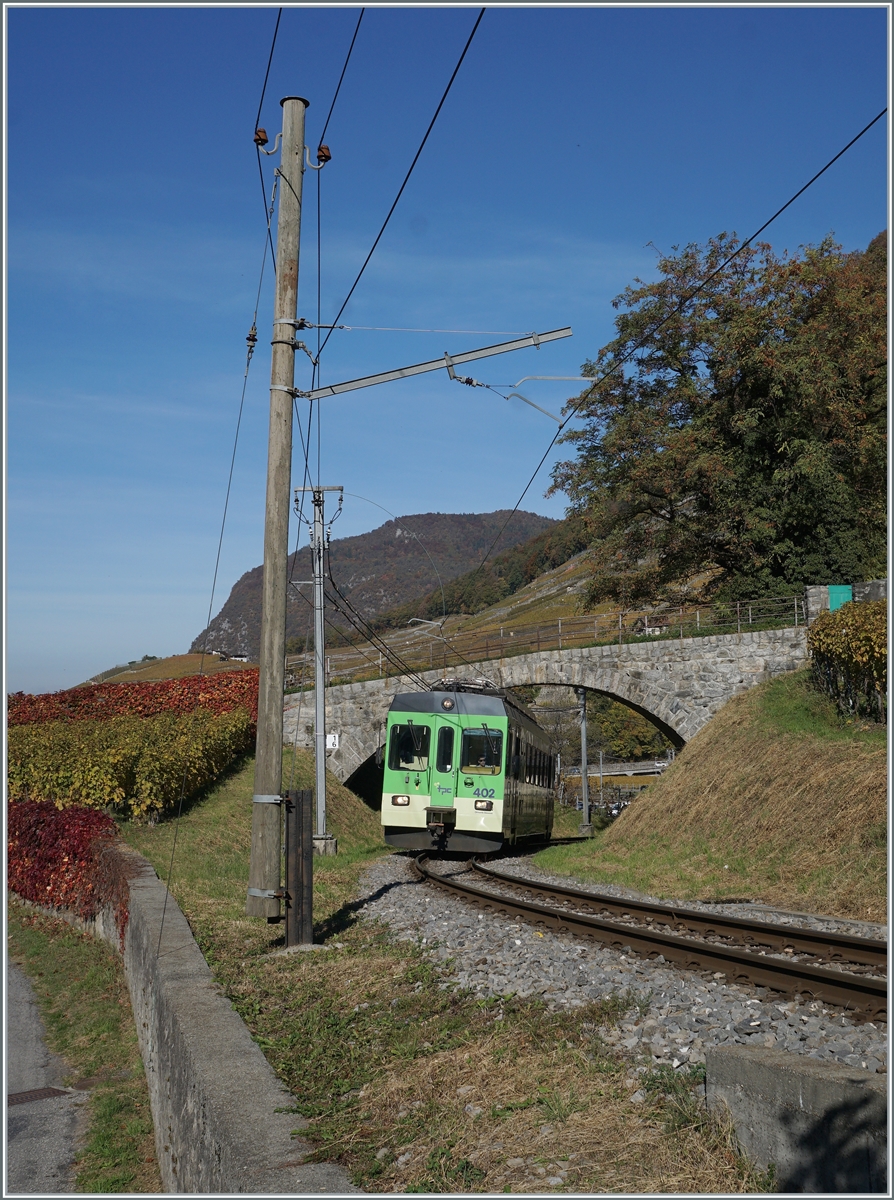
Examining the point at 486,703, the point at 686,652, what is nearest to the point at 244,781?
the point at 486,703

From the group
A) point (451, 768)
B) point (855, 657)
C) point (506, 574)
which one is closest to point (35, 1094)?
point (451, 768)

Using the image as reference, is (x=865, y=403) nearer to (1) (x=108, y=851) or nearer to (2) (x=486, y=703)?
(2) (x=486, y=703)

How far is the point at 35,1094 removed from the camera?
7.47 m

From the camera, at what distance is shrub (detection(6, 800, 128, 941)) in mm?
11773

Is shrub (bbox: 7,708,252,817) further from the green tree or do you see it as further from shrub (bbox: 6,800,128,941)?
the green tree

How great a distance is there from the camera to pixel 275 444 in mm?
9031

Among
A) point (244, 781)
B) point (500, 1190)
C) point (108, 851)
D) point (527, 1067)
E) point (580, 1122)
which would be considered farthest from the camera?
point (244, 781)

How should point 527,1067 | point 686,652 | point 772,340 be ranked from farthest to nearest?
point 772,340 → point 686,652 → point 527,1067

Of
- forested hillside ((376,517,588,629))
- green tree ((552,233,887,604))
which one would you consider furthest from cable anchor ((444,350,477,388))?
Answer: forested hillside ((376,517,588,629))

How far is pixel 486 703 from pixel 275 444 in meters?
10.8

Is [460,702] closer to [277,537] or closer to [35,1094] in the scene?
[277,537]

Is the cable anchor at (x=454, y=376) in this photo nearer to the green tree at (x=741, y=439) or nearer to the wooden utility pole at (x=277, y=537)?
the wooden utility pole at (x=277, y=537)

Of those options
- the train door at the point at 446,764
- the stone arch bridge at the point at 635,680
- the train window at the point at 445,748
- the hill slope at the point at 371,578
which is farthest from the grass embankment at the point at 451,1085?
the hill slope at the point at 371,578

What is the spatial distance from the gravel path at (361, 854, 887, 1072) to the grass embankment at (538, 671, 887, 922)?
7.86 feet
